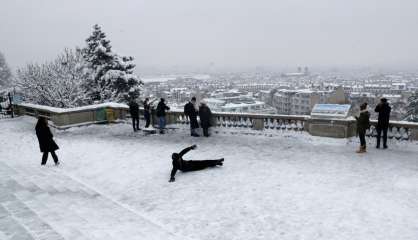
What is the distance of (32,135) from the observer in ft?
53.5

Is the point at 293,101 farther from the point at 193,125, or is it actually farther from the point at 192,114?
the point at 192,114

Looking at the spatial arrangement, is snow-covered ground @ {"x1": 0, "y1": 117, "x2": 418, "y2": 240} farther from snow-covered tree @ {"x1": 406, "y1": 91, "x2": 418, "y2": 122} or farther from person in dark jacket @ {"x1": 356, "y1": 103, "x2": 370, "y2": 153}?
snow-covered tree @ {"x1": 406, "y1": 91, "x2": 418, "y2": 122}

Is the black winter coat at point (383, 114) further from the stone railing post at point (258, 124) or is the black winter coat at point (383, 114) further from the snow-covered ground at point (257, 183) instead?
the stone railing post at point (258, 124)

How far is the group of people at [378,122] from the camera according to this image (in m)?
11.6

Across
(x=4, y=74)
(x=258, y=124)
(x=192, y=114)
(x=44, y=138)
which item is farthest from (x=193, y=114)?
(x=4, y=74)

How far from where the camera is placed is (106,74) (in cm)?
3353

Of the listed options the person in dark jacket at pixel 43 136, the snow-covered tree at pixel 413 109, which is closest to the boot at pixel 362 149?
the person in dark jacket at pixel 43 136

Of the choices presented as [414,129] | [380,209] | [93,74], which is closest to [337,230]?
[380,209]

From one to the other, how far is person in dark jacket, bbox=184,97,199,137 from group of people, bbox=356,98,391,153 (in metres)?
6.32

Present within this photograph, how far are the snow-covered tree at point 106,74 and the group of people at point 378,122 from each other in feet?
85.1

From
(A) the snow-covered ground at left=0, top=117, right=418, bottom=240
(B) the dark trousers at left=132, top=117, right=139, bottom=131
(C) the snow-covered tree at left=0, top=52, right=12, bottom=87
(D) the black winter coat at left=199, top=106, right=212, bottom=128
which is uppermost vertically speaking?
(C) the snow-covered tree at left=0, top=52, right=12, bottom=87

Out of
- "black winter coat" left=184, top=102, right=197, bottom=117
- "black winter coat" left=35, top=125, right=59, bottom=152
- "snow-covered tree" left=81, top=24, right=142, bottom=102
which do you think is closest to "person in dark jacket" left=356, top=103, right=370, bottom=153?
"black winter coat" left=184, top=102, right=197, bottom=117

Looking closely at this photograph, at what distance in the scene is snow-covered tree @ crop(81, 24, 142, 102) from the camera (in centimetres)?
3397

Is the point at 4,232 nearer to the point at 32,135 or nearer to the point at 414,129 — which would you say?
the point at 32,135
